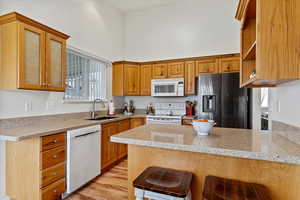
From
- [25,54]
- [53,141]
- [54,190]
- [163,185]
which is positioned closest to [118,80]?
[25,54]

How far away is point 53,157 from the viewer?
1.89 meters

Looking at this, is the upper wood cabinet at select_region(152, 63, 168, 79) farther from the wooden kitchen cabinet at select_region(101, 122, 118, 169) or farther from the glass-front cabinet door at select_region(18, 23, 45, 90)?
→ the glass-front cabinet door at select_region(18, 23, 45, 90)

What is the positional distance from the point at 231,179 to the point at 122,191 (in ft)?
5.06

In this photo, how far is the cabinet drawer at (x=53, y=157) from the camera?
1.79 meters

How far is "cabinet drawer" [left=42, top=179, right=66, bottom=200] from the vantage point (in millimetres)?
1797

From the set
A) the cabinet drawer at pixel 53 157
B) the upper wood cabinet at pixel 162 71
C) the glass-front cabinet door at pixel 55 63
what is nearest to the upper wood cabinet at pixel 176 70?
the upper wood cabinet at pixel 162 71

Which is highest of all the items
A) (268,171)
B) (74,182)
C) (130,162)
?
(268,171)

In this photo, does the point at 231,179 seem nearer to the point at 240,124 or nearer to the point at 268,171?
the point at 268,171

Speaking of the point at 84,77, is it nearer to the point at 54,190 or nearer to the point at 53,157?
the point at 53,157

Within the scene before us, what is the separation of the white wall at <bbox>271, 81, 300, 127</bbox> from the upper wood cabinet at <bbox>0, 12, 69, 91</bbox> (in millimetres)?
2631

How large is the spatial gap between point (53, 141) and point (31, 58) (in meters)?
1.02

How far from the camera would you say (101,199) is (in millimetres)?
2049

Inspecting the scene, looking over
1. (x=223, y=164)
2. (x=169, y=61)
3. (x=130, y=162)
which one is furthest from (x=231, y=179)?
(x=169, y=61)

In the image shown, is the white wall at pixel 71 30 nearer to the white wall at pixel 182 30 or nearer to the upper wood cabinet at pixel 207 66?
the white wall at pixel 182 30
